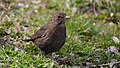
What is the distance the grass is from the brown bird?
0.65ft

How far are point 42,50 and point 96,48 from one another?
1.11m

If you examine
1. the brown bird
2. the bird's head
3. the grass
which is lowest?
the grass

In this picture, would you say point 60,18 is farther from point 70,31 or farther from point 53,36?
point 70,31

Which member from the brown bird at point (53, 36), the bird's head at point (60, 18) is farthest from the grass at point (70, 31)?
the bird's head at point (60, 18)

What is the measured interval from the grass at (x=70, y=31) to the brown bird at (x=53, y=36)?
0.20m

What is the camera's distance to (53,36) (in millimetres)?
6836

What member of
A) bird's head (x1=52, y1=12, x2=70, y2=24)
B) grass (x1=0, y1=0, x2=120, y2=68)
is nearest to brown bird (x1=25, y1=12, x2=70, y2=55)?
bird's head (x1=52, y1=12, x2=70, y2=24)

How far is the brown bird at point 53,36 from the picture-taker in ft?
22.3

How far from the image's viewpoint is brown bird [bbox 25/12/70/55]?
6.81 meters

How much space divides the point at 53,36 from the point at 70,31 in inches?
62.1

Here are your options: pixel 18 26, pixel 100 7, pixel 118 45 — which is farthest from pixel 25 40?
pixel 100 7

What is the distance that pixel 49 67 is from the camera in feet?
20.2

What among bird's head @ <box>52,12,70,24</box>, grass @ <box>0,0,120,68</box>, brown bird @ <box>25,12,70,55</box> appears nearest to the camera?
grass @ <box>0,0,120,68</box>

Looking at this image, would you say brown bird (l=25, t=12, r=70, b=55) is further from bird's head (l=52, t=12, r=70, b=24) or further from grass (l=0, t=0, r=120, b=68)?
grass (l=0, t=0, r=120, b=68)
